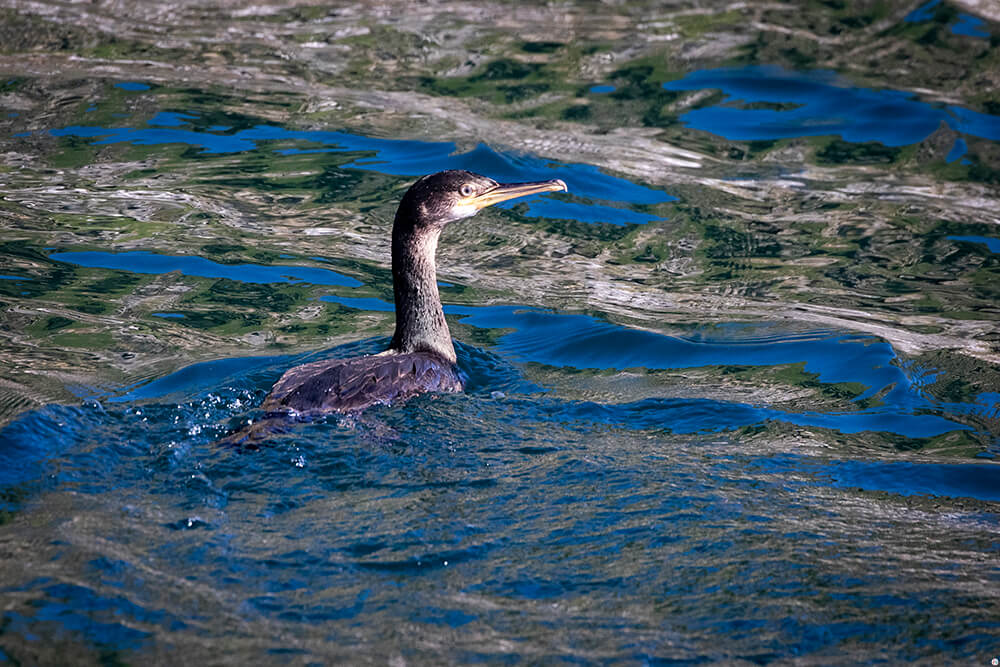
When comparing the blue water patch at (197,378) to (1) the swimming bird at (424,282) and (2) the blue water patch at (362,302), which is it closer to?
(1) the swimming bird at (424,282)

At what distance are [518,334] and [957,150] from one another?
5.41 meters

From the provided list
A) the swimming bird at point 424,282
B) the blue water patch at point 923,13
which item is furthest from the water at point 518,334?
the swimming bird at point 424,282

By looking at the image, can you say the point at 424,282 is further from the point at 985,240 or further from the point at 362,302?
the point at 985,240

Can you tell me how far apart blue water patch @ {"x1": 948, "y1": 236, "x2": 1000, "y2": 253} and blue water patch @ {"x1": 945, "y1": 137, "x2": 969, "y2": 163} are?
1579 mm

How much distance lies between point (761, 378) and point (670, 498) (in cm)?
214

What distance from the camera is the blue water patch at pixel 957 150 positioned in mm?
10164

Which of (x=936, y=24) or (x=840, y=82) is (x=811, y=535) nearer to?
(x=840, y=82)

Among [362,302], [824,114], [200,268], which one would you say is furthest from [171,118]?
[824,114]

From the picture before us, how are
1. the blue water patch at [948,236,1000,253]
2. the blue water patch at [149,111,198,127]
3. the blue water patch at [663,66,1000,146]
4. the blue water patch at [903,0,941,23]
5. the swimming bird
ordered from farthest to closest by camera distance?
the blue water patch at [903,0,941,23]
the blue water patch at [663,66,1000,146]
the blue water patch at [149,111,198,127]
the blue water patch at [948,236,1000,253]
the swimming bird

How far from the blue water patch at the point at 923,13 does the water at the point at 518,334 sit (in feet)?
0.08

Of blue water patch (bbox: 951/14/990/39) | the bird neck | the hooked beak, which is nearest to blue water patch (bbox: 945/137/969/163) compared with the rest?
blue water patch (bbox: 951/14/990/39)

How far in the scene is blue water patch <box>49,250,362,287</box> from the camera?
25.2ft

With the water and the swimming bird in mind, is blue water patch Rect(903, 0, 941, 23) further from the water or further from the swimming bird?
the swimming bird

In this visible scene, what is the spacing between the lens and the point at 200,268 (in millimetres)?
7766
